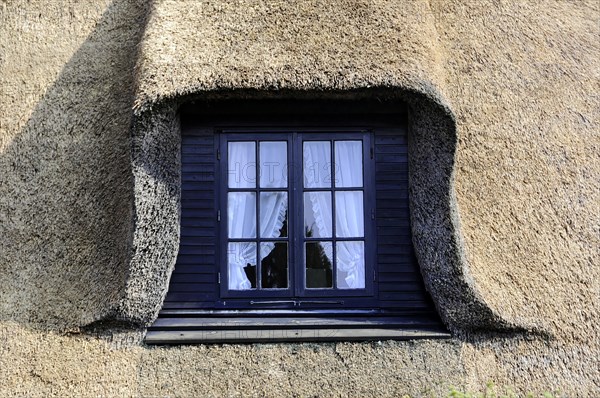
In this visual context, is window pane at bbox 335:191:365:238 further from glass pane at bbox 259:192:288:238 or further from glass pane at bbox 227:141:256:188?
glass pane at bbox 227:141:256:188

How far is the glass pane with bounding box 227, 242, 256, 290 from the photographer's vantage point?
3.70m

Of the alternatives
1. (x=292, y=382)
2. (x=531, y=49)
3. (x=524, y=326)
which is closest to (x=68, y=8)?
(x=292, y=382)

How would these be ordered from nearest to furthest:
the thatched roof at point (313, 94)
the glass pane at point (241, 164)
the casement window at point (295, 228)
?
the thatched roof at point (313, 94), the casement window at point (295, 228), the glass pane at point (241, 164)

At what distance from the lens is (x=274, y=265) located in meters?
3.72

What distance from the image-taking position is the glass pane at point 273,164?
3.78 m

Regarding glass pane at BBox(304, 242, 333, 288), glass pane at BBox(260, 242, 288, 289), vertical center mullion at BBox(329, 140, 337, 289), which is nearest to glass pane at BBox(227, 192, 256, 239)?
glass pane at BBox(260, 242, 288, 289)

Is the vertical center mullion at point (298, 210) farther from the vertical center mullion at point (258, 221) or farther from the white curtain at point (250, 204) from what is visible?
the vertical center mullion at point (258, 221)

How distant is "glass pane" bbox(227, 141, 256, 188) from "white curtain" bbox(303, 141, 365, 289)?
323 millimetres

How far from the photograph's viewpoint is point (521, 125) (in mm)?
4020

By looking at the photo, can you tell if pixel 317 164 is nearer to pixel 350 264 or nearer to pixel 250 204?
pixel 250 204

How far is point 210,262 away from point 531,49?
2.65 meters

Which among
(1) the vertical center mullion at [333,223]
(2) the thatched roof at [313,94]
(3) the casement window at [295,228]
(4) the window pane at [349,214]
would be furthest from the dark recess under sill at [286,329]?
(4) the window pane at [349,214]

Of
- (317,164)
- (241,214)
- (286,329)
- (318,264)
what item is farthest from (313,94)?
(286,329)

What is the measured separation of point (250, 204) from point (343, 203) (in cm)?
56
